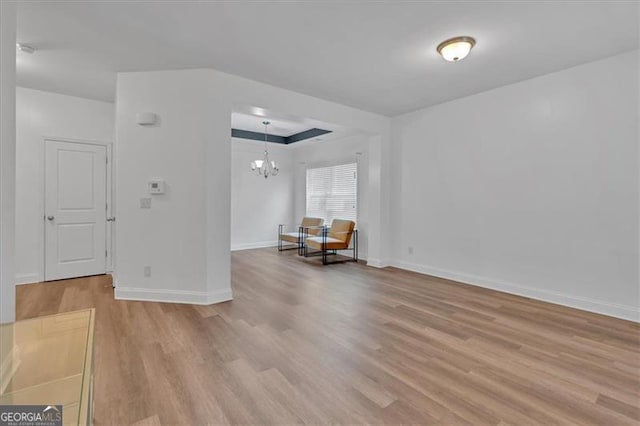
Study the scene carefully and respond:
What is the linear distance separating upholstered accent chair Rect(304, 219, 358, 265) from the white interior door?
11.7 feet

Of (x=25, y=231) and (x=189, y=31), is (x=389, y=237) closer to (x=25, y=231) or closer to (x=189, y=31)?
(x=189, y=31)

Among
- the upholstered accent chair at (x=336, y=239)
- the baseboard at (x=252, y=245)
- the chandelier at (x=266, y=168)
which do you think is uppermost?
the chandelier at (x=266, y=168)

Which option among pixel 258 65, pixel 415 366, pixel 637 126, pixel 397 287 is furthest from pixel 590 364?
pixel 258 65

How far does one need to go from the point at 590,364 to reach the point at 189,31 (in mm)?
4271

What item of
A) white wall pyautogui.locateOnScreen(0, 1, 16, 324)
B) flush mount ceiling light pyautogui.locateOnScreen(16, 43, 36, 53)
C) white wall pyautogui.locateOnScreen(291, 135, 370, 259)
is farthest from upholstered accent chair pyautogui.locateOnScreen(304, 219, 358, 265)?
flush mount ceiling light pyautogui.locateOnScreen(16, 43, 36, 53)

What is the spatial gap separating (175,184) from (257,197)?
4142mm

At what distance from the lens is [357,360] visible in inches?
88.3

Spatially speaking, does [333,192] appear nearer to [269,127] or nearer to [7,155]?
[269,127]

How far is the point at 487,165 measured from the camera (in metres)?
4.19

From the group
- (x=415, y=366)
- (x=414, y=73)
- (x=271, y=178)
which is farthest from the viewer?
(x=271, y=178)

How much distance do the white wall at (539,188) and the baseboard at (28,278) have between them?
5749mm

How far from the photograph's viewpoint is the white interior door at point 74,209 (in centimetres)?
433

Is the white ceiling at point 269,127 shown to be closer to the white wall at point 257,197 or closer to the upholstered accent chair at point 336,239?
the white wall at point 257,197

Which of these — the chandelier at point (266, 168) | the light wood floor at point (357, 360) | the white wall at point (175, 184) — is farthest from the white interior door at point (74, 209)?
the chandelier at point (266, 168)
